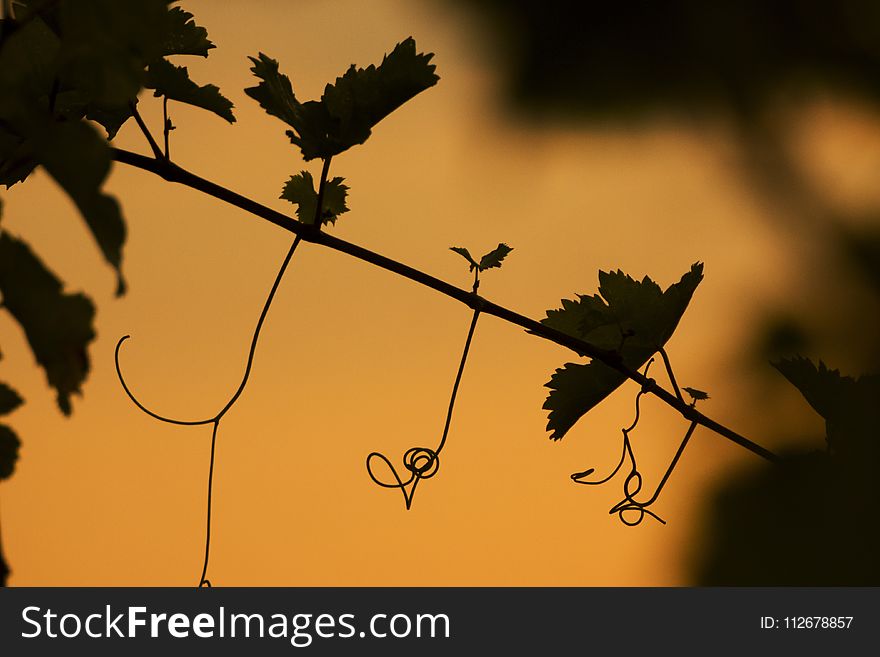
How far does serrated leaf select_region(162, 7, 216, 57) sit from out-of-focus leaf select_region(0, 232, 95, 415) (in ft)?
0.56

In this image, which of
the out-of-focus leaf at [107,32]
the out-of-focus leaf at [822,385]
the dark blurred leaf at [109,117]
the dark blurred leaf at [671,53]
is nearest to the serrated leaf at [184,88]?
the dark blurred leaf at [109,117]

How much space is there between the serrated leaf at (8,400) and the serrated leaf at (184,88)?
14 centimetres

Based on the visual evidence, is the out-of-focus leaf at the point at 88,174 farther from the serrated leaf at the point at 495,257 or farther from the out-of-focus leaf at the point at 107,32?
the serrated leaf at the point at 495,257

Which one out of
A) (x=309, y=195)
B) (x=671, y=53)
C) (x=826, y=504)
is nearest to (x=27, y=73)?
(x=309, y=195)

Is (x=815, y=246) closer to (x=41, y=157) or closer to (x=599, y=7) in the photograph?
(x=599, y=7)

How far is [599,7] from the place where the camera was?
4750mm

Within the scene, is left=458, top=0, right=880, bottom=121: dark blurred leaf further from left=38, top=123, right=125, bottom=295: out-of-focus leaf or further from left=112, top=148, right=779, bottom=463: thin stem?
→ left=38, top=123, right=125, bottom=295: out-of-focus leaf

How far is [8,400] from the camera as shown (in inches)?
8.0

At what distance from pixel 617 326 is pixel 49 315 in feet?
0.82

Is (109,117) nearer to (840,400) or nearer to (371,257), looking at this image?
(371,257)

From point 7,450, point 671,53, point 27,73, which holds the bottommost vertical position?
point 7,450

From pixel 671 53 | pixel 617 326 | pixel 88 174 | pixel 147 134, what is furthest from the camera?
pixel 671 53

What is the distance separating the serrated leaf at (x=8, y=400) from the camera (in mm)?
202
